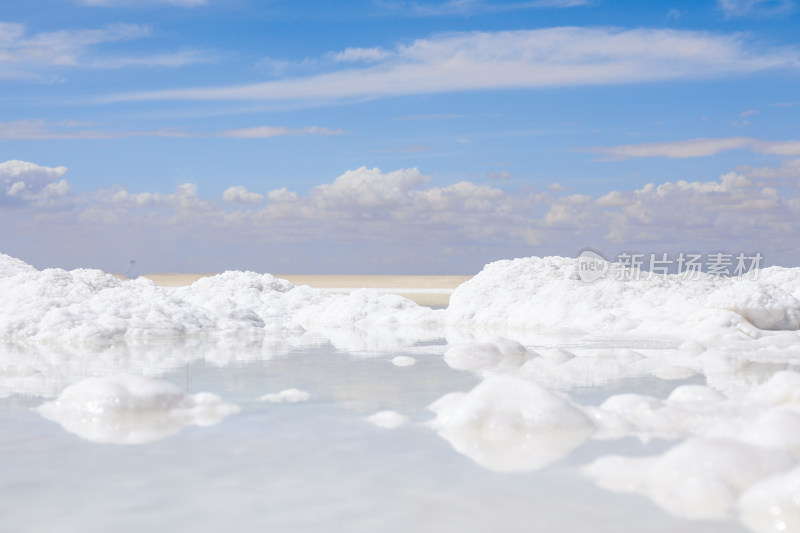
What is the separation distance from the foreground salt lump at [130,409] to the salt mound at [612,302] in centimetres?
611

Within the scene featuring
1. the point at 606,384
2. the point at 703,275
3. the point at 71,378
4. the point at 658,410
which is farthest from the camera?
the point at 703,275

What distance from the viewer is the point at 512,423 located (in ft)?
11.1

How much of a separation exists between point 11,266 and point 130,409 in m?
9.63

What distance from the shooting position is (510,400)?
11.5ft

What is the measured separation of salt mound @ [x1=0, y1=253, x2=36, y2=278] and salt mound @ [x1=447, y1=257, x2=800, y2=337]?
6.69 m

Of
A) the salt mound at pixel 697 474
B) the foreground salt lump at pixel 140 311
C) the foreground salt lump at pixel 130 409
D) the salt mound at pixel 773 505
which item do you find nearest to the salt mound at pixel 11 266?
the foreground salt lump at pixel 140 311

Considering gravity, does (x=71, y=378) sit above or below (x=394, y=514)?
below

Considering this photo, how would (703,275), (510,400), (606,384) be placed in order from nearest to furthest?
(510,400), (606,384), (703,275)

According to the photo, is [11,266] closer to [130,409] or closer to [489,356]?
[489,356]

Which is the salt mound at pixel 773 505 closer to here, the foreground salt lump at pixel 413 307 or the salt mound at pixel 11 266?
the foreground salt lump at pixel 413 307

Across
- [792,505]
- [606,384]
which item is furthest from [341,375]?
[792,505]

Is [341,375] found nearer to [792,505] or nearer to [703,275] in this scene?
[792,505]

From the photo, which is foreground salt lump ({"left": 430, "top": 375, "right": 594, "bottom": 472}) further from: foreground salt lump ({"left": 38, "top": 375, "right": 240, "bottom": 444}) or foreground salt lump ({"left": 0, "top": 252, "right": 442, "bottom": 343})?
foreground salt lump ({"left": 0, "top": 252, "right": 442, "bottom": 343})

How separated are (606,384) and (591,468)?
2143 mm
